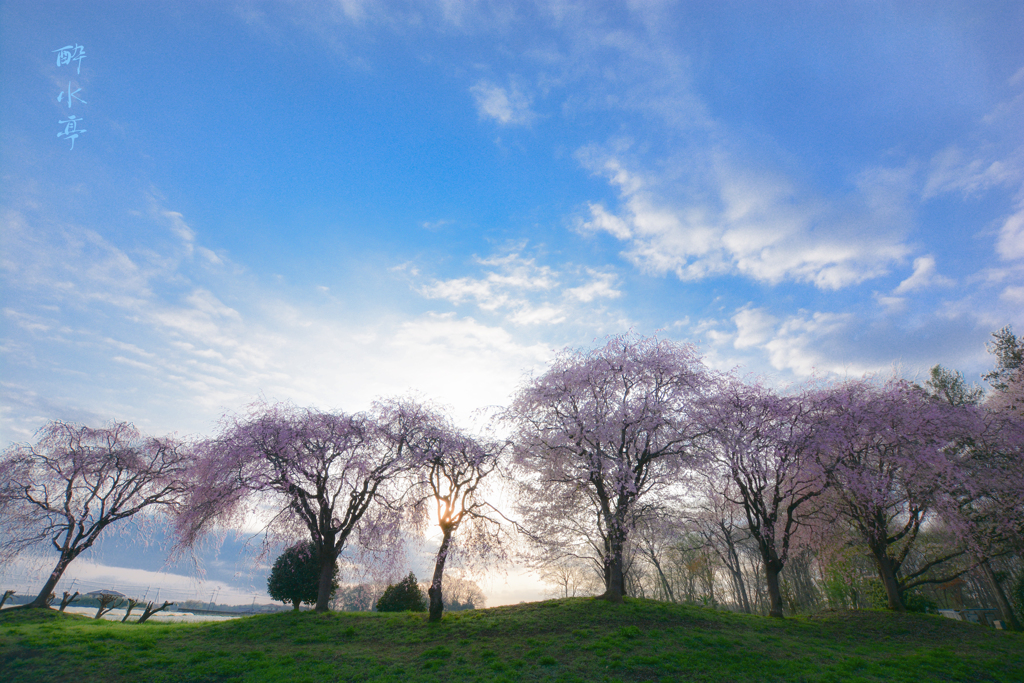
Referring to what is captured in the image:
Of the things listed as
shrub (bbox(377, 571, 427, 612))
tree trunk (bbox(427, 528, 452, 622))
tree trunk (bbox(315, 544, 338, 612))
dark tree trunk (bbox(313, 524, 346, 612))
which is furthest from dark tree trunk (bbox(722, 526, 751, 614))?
tree trunk (bbox(315, 544, 338, 612))

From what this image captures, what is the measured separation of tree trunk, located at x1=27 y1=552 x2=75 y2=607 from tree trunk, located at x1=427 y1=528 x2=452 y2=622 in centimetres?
2151

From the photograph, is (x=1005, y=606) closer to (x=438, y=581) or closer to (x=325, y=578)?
(x=438, y=581)

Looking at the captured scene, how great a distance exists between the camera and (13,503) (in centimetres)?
2514

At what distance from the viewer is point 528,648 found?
14.8m

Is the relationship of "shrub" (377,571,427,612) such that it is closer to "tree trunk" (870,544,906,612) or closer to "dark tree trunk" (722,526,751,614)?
"dark tree trunk" (722,526,751,614)

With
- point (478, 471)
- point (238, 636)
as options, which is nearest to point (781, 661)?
point (478, 471)

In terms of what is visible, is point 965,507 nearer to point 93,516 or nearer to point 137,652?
point 137,652

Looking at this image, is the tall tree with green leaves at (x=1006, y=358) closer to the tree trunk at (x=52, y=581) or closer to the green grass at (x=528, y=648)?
the green grass at (x=528, y=648)

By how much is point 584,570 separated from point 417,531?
3727 cm

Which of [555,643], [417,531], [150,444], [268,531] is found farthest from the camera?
[150,444]

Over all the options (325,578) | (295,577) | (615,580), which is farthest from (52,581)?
(615,580)

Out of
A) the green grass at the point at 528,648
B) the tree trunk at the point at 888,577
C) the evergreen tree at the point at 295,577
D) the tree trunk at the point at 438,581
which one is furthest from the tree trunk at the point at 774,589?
the evergreen tree at the point at 295,577

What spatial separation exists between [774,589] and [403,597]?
19698 mm

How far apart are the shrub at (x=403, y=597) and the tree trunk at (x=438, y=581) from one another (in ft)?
20.0
